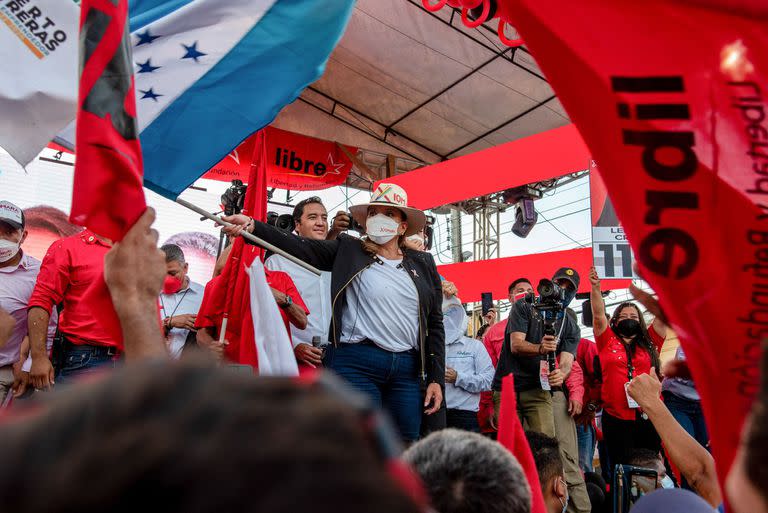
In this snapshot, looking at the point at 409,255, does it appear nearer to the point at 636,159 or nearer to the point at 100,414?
the point at 636,159

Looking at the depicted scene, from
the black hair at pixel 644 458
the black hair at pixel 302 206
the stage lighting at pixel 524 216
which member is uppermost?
the stage lighting at pixel 524 216

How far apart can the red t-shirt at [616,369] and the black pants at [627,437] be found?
0.05 m

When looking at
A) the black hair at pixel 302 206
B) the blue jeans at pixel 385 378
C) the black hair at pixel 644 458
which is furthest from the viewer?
the black hair at pixel 302 206

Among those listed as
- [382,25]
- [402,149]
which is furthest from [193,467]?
[402,149]

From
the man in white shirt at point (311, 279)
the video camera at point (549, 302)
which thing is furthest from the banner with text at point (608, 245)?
the man in white shirt at point (311, 279)

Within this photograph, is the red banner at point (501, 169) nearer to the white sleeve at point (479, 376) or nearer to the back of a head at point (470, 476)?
the white sleeve at point (479, 376)

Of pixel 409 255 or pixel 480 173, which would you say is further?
pixel 480 173

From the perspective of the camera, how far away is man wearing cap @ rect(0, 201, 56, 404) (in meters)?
3.86

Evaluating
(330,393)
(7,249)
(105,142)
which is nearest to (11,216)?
(7,249)

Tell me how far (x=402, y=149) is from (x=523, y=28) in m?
11.6

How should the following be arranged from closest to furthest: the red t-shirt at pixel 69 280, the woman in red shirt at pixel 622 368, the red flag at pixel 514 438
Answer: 1. the red flag at pixel 514 438
2. the red t-shirt at pixel 69 280
3. the woman in red shirt at pixel 622 368

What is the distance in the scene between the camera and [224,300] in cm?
364

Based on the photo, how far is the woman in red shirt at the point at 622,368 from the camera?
485 cm

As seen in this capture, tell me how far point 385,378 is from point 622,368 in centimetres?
226
